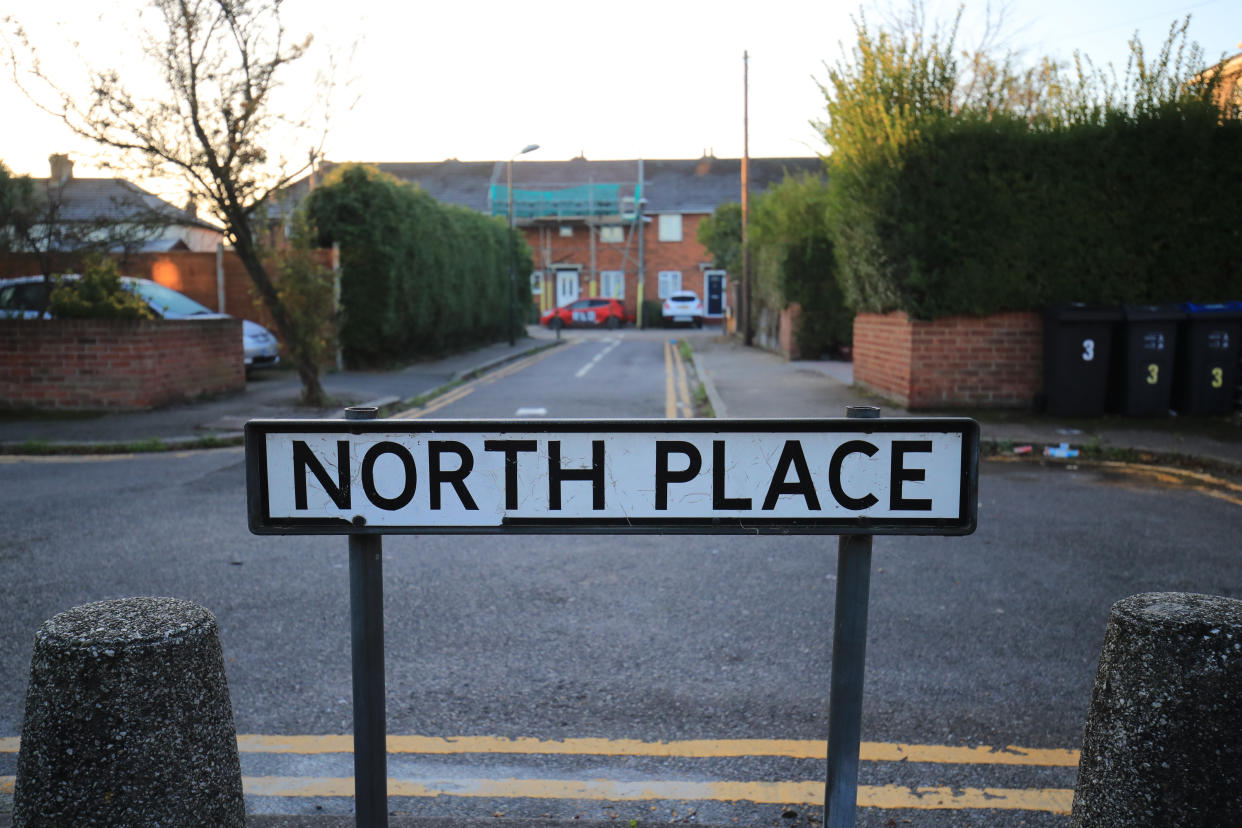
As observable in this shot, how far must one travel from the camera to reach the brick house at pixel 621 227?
170 ft

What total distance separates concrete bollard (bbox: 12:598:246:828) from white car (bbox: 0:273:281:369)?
12292mm

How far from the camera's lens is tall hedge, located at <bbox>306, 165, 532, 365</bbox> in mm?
18266

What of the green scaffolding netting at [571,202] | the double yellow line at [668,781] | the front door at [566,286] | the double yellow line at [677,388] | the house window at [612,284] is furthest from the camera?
the front door at [566,286]

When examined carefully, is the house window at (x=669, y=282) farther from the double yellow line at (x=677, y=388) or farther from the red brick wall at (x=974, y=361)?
the red brick wall at (x=974, y=361)

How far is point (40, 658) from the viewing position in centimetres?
204

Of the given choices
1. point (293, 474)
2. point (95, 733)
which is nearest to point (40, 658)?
point (95, 733)

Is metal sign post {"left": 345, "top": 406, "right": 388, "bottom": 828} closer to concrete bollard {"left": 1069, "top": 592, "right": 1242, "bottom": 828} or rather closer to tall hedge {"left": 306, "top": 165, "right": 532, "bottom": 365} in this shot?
concrete bollard {"left": 1069, "top": 592, "right": 1242, "bottom": 828}

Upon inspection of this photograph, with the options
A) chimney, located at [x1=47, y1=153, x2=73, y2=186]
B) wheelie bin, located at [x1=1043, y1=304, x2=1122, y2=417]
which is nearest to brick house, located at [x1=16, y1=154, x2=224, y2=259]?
chimney, located at [x1=47, y1=153, x2=73, y2=186]

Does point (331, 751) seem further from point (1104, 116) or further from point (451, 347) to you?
point (451, 347)

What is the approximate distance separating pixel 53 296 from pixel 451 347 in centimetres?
1278

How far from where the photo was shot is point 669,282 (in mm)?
52344

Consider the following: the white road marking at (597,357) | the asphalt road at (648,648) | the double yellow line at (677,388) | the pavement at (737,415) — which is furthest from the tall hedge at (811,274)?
the asphalt road at (648,648)

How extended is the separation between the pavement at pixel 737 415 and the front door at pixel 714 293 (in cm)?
3424

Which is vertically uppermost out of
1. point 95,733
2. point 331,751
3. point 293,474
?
point 293,474
